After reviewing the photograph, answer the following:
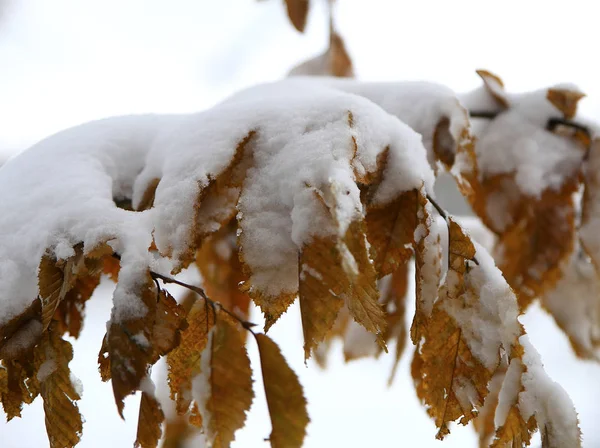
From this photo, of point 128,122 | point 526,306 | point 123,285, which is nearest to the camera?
point 123,285

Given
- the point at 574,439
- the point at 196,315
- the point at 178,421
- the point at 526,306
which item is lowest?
the point at 178,421

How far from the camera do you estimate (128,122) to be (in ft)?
1.85

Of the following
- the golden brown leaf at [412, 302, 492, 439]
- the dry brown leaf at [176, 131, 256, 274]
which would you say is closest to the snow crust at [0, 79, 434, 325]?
the dry brown leaf at [176, 131, 256, 274]

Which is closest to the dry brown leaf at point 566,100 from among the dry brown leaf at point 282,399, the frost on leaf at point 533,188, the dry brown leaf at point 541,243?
the frost on leaf at point 533,188

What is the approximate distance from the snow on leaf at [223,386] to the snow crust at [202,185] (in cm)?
6

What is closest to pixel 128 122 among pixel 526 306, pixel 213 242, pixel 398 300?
pixel 213 242

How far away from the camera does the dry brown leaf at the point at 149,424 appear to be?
34cm

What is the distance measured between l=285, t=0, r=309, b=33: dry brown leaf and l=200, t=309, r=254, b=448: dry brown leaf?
565 millimetres

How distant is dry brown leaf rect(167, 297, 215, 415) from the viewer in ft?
1.26

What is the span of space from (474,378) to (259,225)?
21cm

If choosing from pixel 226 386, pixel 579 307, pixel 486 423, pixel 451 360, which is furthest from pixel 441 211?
pixel 579 307

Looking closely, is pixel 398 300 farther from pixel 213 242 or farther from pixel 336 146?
pixel 336 146

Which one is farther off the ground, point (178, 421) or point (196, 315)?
point (196, 315)

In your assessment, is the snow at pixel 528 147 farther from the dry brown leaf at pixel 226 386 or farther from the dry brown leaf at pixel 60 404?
the dry brown leaf at pixel 60 404
